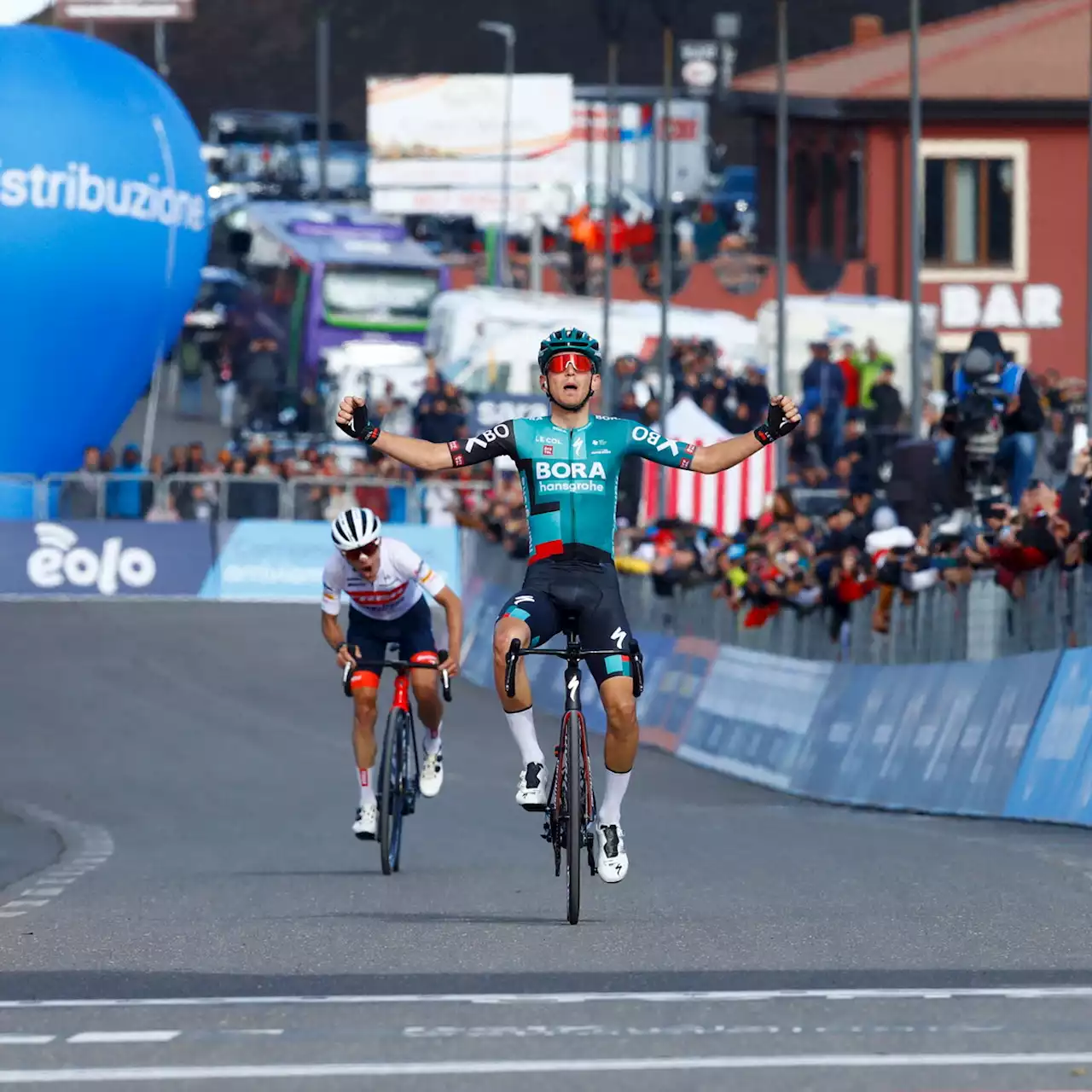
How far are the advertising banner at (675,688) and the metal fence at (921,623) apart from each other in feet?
0.56

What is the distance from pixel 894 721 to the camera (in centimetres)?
1972

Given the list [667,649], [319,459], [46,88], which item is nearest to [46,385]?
[46,88]

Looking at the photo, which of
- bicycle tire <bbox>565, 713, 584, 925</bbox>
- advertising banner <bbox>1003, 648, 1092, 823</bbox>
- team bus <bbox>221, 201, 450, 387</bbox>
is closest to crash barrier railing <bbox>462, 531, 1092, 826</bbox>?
advertising banner <bbox>1003, 648, 1092, 823</bbox>

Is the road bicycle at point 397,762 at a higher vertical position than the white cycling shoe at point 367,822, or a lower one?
higher

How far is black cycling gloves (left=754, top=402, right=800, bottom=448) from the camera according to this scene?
1137 cm

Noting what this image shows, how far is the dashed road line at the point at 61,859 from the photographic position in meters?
13.1

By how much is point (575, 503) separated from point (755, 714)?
11.9 meters

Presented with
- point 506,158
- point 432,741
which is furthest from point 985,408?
point 506,158

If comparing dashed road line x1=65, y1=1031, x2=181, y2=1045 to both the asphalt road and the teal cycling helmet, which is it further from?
the teal cycling helmet

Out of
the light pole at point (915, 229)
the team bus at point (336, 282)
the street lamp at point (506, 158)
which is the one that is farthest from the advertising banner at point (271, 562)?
the street lamp at point (506, 158)

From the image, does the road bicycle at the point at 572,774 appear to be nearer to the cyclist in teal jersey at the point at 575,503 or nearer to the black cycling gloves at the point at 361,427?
the cyclist in teal jersey at the point at 575,503

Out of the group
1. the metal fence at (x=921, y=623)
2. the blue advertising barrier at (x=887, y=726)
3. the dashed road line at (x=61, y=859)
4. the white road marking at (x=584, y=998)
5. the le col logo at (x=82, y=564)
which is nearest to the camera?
the white road marking at (x=584, y=998)

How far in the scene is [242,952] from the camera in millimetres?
10250

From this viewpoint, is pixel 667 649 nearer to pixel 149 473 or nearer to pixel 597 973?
pixel 149 473
